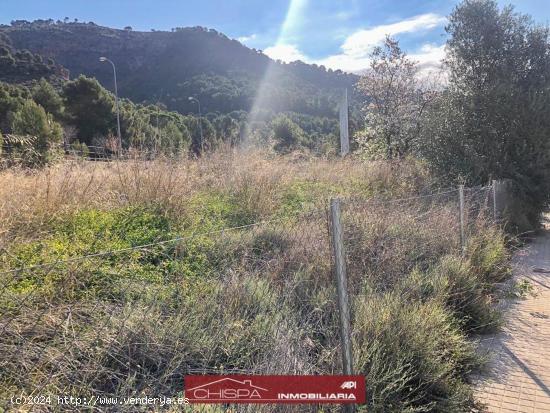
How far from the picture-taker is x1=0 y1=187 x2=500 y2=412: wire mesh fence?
2223mm

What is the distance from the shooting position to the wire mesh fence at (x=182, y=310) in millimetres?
2223

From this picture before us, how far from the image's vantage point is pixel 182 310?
2.83 meters

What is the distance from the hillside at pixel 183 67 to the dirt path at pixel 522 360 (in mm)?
33383

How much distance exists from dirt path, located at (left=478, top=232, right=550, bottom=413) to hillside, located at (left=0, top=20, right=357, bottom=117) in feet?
110

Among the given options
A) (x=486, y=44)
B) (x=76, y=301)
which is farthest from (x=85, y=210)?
(x=486, y=44)

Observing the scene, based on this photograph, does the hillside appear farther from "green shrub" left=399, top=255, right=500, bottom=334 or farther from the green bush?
the green bush

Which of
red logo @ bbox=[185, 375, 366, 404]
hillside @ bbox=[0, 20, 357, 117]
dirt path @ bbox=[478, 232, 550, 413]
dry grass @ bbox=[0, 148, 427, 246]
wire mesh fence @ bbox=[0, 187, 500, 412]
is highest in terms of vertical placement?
hillside @ bbox=[0, 20, 357, 117]

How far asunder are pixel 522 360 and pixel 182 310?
3.01 meters

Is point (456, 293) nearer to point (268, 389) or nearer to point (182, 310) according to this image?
point (268, 389)

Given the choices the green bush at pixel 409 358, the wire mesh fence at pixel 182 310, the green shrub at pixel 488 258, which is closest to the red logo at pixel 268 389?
the wire mesh fence at pixel 182 310

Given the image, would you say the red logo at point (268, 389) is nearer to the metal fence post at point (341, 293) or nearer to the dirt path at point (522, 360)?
the metal fence post at point (341, 293)

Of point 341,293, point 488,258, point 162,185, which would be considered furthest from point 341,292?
point 488,258

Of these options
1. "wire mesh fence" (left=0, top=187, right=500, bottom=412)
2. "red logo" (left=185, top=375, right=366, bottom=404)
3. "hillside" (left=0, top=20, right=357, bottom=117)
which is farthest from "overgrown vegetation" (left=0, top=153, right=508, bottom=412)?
"hillside" (left=0, top=20, right=357, bottom=117)

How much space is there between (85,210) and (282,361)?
3.61m
